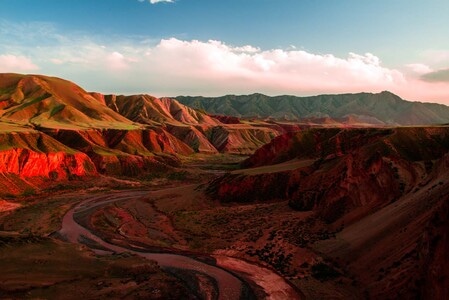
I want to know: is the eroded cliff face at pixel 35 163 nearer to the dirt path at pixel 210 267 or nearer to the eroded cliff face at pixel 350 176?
the dirt path at pixel 210 267

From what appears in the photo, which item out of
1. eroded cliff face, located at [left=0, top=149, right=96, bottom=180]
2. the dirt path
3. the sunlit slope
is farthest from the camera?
the sunlit slope

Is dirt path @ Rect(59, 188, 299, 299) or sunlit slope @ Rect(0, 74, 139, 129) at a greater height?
sunlit slope @ Rect(0, 74, 139, 129)

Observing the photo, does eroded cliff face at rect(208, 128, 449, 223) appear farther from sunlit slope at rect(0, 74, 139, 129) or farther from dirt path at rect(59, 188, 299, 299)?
sunlit slope at rect(0, 74, 139, 129)

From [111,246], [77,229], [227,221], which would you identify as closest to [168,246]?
[111,246]

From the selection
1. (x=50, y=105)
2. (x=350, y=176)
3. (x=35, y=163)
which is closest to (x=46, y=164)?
(x=35, y=163)

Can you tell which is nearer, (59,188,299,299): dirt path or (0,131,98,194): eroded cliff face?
(59,188,299,299): dirt path

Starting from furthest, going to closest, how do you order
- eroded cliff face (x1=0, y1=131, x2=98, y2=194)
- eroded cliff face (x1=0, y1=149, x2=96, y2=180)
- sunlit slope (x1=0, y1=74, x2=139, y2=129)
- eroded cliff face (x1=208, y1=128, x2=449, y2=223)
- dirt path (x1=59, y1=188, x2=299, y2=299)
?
1. sunlit slope (x1=0, y1=74, x2=139, y2=129)
2. eroded cliff face (x1=0, y1=149, x2=96, y2=180)
3. eroded cliff face (x1=0, y1=131, x2=98, y2=194)
4. eroded cliff face (x1=208, y1=128, x2=449, y2=223)
5. dirt path (x1=59, y1=188, x2=299, y2=299)

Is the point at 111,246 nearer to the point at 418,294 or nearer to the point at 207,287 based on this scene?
the point at 207,287

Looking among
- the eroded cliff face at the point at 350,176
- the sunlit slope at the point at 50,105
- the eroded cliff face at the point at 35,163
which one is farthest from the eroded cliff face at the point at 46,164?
the eroded cliff face at the point at 350,176

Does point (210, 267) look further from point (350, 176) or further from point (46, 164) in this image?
point (46, 164)

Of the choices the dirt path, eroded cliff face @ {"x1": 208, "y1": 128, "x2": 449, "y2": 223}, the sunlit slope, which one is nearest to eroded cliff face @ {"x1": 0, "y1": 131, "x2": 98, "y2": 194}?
the sunlit slope

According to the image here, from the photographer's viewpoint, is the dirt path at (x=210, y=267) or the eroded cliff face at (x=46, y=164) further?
the eroded cliff face at (x=46, y=164)
